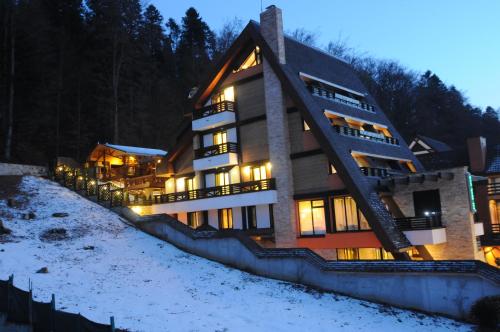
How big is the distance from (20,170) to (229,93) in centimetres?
1993

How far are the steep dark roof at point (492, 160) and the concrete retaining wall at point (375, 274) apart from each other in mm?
24527

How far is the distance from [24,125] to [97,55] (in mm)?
15671

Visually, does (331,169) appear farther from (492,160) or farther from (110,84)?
(110,84)

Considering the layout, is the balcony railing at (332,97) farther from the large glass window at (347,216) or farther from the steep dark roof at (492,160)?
the steep dark roof at (492,160)

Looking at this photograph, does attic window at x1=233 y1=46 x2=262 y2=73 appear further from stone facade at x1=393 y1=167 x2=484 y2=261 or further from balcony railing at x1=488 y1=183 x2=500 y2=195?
balcony railing at x1=488 y1=183 x2=500 y2=195

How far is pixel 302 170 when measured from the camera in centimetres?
3164

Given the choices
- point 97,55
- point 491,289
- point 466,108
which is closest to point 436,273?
point 491,289

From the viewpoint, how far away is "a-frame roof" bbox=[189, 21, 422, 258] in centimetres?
2742

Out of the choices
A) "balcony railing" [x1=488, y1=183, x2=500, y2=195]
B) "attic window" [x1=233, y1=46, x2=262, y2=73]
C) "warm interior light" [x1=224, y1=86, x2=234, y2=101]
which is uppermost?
"attic window" [x1=233, y1=46, x2=262, y2=73]

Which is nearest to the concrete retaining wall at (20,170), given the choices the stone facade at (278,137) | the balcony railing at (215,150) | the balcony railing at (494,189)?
the balcony railing at (215,150)

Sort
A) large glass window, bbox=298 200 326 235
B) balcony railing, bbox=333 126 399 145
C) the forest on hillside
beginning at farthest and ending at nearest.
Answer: the forest on hillside < balcony railing, bbox=333 126 399 145 < large glass window, bbox=298 200 326 235

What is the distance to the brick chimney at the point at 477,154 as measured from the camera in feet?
139

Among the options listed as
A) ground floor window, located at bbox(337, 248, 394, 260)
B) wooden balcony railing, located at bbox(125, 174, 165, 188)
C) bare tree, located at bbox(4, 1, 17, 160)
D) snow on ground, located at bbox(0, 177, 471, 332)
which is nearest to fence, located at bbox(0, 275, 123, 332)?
snow on ground, located at bbox(0, 177, 471, 332)

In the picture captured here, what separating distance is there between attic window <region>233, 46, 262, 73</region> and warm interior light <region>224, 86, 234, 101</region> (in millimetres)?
1419
